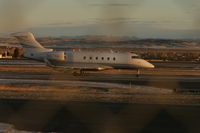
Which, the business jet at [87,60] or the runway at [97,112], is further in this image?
the business jet at [87,60]

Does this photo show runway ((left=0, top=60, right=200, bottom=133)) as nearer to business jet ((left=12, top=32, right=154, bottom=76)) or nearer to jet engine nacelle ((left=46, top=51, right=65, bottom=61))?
business jet ((left=12, top=32, right=154, bottom=76))

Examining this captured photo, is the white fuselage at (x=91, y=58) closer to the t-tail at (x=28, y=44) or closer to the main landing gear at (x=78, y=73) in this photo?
the main landing gear at (x=78, y=73)

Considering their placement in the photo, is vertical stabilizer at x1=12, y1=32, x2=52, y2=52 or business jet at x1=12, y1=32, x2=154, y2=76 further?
vertical stabilizer at x1=12, y1=32, x2=52, y2=52

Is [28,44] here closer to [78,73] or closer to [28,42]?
[28,42]

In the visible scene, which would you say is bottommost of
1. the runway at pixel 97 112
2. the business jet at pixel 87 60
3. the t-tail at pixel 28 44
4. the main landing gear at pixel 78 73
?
the main landing gear at pixel 78 73

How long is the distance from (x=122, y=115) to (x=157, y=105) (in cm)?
352

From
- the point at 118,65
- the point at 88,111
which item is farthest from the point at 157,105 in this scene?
the point at 118,65

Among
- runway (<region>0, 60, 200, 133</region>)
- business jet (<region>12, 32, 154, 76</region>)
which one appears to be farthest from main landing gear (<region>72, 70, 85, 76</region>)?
runway (<region>0, 60, 200, 133</region>)

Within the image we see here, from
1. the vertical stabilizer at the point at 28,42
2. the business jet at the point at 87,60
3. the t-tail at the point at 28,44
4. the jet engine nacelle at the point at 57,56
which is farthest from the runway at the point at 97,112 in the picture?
the vertical stabilizer at the point at 28,42

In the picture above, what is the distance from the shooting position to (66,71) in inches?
1561

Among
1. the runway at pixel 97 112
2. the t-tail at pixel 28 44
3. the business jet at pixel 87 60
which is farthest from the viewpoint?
the t-tail at pixel 28 44

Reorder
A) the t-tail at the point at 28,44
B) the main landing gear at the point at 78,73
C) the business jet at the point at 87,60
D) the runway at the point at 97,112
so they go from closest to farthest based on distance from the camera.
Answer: the runway at the point at 97,112, the business jet at the point at 87,60, the main landing gear at the point at 78,73, the t-tail at the point at 28,44

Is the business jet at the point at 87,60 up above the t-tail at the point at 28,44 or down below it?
below

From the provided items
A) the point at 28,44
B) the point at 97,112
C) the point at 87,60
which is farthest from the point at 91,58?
the point at 97,112
